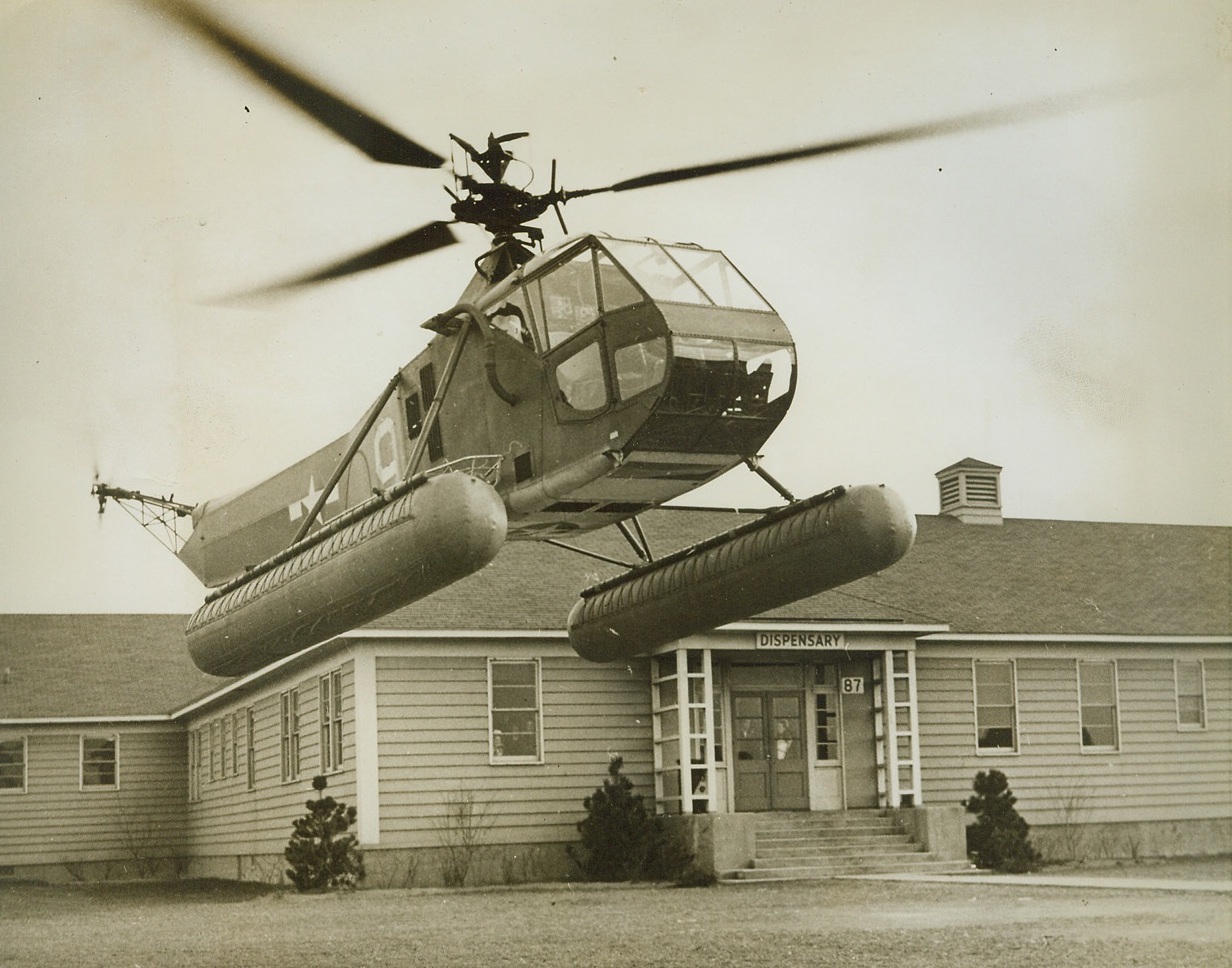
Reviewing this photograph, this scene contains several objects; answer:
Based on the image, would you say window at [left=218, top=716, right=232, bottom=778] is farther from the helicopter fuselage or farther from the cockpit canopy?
the cockpit canopy

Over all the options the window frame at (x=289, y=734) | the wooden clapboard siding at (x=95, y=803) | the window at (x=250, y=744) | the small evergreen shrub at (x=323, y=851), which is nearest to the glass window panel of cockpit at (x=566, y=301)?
the small evergreen shrub at (x=323, y=851)

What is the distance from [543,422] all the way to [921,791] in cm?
1372

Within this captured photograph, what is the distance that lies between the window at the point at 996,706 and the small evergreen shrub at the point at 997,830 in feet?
5.92

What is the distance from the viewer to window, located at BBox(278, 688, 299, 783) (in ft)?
79.5

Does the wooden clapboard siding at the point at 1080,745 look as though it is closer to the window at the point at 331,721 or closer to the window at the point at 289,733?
the window at the point at 331,721

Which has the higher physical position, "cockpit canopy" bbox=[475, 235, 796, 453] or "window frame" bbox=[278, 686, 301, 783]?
"cockpit canopy" bbox=[475, 235, 796, 453]

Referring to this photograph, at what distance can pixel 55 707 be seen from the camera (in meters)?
31.0

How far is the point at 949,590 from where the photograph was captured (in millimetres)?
24938

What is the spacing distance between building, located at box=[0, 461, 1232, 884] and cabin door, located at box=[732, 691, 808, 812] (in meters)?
0.03

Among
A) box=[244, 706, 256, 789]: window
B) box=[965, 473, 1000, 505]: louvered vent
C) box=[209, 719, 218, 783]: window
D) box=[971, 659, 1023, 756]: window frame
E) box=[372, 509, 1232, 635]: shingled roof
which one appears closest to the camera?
box=[372, 509, 1232, 635]: shingled roof

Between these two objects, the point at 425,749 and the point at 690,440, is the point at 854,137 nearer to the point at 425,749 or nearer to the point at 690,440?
the point at 690,440

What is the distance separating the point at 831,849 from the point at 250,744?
10.8m

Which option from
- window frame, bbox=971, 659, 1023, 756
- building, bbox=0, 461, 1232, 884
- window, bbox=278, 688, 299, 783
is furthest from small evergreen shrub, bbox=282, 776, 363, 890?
window frame, bbox=971, 659, 1023, 756

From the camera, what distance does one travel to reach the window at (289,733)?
24.2 metres
